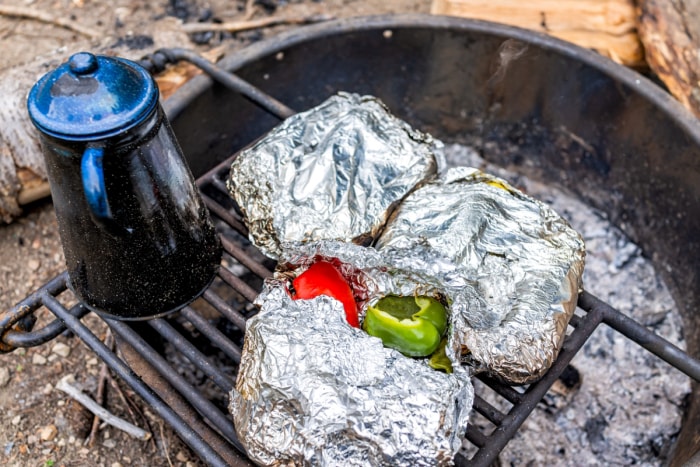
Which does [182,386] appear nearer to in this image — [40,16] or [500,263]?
[500,263]

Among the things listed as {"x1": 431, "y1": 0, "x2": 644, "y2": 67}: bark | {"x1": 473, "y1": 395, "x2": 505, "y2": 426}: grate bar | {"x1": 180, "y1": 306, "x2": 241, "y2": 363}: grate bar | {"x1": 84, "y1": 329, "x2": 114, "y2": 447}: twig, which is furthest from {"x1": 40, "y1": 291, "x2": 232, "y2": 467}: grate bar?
{"x1": 431, "y1": 0, "x2": 644, "y2": 67}: bark

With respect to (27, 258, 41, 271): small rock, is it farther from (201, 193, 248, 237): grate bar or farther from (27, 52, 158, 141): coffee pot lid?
(27, 52, 158, 141): coffee pot lid

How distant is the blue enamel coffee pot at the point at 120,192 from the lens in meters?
0.90

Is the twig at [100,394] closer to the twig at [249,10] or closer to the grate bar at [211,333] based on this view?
the grate bar at [211,333]

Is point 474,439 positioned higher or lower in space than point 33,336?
higher

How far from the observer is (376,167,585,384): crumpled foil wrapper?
1.10 meters

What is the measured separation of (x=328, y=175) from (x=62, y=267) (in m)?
0.96

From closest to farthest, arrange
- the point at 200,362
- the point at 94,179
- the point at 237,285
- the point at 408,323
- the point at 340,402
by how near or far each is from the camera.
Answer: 1. the point at 94,179
2. the point at 340,402
3. the point at 408,323
4. the point at 200,362
5. the point at 237,285

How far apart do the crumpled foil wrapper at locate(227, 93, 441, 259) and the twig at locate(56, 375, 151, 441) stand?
536 millimetres

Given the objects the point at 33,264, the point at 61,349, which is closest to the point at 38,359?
the point at 61,349

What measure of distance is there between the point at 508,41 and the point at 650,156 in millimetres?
508

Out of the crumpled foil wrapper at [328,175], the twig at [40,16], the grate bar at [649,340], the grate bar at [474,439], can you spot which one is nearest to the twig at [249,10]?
the twig at [40,16]

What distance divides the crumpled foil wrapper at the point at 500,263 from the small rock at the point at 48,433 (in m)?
0.90

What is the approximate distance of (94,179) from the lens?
892 millimetres
